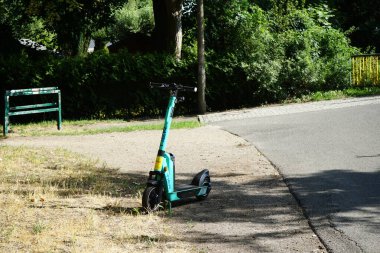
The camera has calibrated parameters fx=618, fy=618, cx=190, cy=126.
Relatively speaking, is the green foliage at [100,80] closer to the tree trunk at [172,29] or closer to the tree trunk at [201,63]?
the tree trunk at [201,63]

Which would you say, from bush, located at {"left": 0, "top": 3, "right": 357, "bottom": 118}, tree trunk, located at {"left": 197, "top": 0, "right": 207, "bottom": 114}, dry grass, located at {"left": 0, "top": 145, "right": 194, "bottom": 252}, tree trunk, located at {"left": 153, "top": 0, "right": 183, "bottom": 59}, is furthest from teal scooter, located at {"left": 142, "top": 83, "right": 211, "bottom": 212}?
tree trunk, located at {"left": 153, "top": 0, "right": 183, "bottom": 59}

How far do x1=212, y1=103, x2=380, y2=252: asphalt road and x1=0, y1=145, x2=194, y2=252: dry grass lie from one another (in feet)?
5.73

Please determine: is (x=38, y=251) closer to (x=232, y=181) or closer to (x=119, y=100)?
(x=232, y=181)

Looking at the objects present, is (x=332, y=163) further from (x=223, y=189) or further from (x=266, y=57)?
(x=266, y=57)

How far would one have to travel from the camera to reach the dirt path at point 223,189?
6.17 meters

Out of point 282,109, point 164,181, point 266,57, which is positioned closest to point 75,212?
point 164,181

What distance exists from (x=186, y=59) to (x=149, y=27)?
32904 mm

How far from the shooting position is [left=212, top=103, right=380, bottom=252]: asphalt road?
21.4 feet

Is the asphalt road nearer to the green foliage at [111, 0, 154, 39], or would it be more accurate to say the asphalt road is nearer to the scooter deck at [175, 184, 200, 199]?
the scooter deck at [175, 184, 200, 199]

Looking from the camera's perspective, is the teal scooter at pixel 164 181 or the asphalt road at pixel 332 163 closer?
the asphalt road at pixel 332 163

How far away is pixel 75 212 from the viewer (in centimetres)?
719

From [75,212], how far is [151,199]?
91cm

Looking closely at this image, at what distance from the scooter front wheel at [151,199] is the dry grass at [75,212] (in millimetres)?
117

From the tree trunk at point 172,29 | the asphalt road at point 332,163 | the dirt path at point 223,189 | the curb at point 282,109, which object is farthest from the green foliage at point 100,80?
the dirt path at point 223,189
